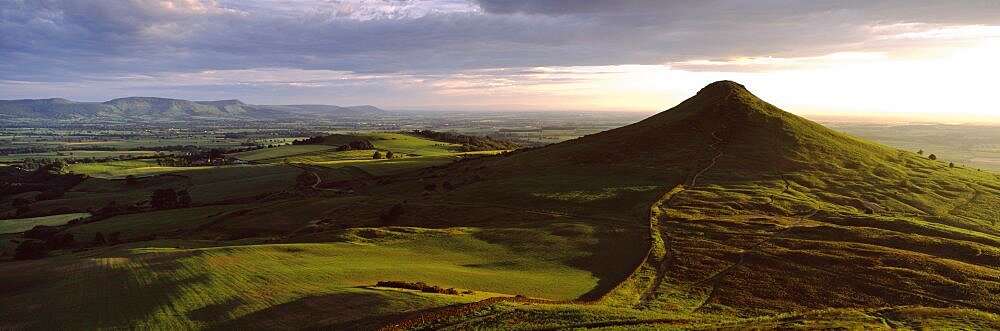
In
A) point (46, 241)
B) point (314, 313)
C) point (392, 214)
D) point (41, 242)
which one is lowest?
point (46, 241)

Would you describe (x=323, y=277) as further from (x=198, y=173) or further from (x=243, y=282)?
(x=198, y=173)

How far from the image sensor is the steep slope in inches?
1697

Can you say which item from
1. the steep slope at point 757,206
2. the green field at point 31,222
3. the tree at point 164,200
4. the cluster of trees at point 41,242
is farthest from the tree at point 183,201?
the steep slope at point 757,206

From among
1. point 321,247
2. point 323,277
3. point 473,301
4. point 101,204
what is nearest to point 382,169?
point 101,204

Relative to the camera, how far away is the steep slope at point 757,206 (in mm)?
43094

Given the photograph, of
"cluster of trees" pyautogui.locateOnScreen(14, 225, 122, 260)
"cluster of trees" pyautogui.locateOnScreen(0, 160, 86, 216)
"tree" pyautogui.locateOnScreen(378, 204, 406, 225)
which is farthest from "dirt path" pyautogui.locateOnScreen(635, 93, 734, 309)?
"cluster of trees" pyautogui.locateOnScreen(0, 160, 86, 216)

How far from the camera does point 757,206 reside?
71750 mm

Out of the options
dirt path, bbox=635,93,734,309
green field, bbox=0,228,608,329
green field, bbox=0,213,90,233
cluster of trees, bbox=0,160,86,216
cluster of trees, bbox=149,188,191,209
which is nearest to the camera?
green field, bbox=0,228,608,329

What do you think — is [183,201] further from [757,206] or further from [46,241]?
[757,206]

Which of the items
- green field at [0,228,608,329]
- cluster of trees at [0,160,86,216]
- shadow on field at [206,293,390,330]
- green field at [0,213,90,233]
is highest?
shadow on field at [206,293,390,330]

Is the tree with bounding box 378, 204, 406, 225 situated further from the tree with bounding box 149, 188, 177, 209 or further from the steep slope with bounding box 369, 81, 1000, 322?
the tree with bounding box 149, 188, 177, 209

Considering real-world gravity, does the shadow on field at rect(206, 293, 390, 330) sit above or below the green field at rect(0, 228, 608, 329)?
above

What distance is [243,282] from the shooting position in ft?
144

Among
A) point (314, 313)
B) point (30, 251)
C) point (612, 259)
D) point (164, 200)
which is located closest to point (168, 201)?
point (164, 200)
